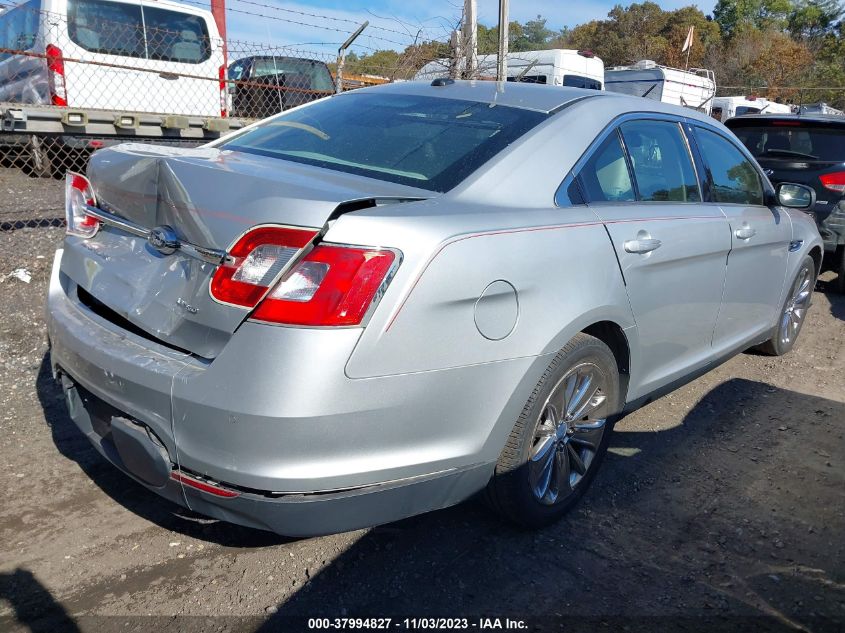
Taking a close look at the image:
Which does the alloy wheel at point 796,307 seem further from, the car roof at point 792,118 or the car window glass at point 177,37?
the car window glass at point 177,37

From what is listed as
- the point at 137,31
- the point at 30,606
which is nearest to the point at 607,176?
the point at 30,606

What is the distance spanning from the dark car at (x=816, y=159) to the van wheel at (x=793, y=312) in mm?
1652

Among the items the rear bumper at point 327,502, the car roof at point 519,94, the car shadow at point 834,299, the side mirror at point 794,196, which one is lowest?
the car shadow at point 834,299

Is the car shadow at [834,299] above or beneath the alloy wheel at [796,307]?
beneath

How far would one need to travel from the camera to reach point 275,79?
446 inches

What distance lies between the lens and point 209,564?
2.64 meters

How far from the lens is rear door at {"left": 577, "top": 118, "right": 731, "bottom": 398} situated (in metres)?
3.00

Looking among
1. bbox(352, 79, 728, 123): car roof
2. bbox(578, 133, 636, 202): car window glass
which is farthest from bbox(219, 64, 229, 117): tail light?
bbox(578, 133, 636, 202): car window glass

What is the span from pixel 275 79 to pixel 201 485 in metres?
10.2

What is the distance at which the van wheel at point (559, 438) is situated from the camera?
259cm

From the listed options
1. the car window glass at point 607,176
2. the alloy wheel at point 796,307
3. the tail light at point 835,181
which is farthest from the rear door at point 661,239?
the tail light at point 835,181

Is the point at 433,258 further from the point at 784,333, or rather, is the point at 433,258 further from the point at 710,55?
the point at 710,55

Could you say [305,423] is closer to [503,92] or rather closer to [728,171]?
[503,92]

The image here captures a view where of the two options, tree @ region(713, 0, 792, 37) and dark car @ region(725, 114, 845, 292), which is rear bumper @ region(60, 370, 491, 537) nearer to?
dark car @ region(725, 114, 845, 292)
